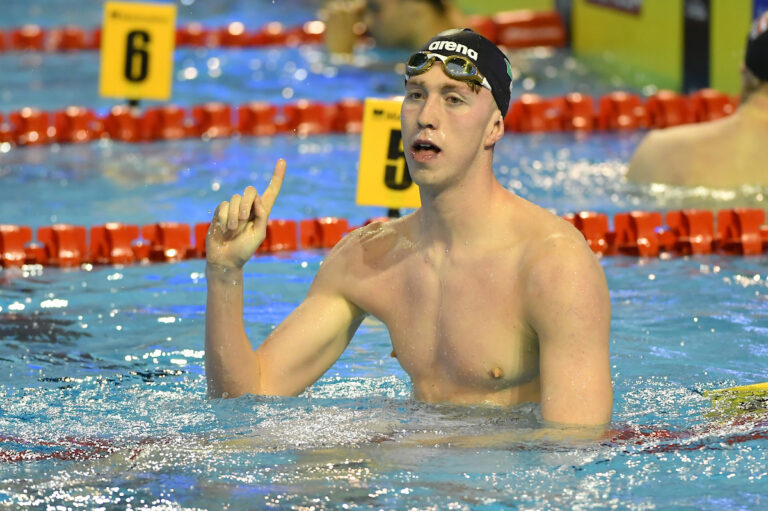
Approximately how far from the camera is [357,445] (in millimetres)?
2982

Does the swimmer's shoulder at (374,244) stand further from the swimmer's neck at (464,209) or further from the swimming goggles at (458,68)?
the swimming goggles at (458,68)

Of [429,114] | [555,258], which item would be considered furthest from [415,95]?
[555,258]

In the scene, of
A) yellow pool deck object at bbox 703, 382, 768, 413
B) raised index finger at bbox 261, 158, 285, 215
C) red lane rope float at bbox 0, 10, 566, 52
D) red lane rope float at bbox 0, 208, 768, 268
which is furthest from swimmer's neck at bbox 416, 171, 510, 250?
red lane rope float at bbox 0, 10, 566, 52

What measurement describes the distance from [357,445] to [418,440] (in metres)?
0.15

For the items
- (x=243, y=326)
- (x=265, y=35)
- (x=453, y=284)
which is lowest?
(x=243, y=326)

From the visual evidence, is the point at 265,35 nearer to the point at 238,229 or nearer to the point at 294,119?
the point at 294,119

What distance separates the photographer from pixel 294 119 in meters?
8.28

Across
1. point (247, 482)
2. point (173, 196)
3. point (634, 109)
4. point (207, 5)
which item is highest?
point (207, 5)

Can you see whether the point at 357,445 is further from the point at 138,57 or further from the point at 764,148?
the point at 138,57

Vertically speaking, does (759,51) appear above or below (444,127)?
above

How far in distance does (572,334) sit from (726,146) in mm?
3132

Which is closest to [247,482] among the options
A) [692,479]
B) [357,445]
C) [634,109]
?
[357,445]

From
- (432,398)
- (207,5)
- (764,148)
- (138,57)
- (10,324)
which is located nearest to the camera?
(432,398)

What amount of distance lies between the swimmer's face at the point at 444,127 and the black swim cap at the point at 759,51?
2.53 meters
